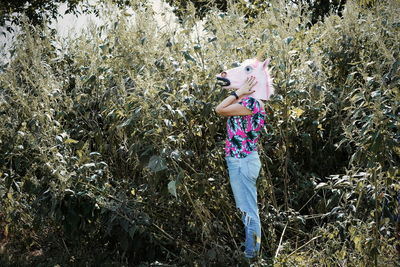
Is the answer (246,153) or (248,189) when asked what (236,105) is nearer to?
(246,153)

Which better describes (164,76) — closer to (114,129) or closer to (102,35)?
(114,129)

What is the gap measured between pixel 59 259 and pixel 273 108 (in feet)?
6.99

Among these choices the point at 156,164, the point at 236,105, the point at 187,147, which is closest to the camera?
the point at 156,164

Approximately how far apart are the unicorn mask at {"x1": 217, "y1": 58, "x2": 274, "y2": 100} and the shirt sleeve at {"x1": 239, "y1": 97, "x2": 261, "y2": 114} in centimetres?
3

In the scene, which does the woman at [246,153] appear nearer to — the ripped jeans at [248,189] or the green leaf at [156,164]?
the ripped jeans at [248,189]

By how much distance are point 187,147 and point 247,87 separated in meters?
0.70

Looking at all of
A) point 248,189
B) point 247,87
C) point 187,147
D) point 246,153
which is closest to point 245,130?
point 246,153

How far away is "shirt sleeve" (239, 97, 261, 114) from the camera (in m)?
4.22

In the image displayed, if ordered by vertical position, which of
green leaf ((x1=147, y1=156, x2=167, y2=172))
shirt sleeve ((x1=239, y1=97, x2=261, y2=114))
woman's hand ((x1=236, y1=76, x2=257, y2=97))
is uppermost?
woman's hand ((x1=236, y1=76, x2=257, y2=97))

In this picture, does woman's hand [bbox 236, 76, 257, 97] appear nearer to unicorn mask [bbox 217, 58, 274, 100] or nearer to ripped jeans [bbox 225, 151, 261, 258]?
unicorn mask [bbox 217, 58, 274, 100]

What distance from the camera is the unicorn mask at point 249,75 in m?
4.25

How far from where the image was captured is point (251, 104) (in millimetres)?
4238

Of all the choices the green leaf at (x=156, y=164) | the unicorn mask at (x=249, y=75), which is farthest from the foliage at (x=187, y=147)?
the unicorn mask at (x=249, y=75)

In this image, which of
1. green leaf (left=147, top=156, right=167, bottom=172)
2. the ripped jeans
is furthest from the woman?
green leaf (left=147, top=156, right=167, bottom=172)
